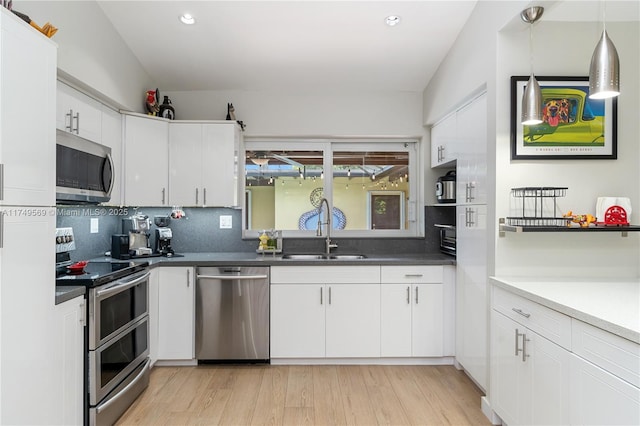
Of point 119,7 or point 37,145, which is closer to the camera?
point 37,145

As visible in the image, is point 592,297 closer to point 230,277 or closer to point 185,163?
point 230,277

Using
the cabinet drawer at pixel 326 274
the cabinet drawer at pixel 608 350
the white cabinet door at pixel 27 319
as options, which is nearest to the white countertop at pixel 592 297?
the cabinet drawer at pixel 608 350

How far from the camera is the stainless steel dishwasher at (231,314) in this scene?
10.1ft

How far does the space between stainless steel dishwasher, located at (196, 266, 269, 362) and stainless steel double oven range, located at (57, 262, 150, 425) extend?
0.44m

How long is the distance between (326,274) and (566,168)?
1.84 m

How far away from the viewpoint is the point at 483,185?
251cm

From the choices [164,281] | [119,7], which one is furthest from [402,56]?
[164,281]

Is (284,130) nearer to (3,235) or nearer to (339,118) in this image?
(339,118)

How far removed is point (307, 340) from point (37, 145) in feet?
7.52

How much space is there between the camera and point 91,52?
2.52m

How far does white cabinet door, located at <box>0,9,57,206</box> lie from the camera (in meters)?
1.43

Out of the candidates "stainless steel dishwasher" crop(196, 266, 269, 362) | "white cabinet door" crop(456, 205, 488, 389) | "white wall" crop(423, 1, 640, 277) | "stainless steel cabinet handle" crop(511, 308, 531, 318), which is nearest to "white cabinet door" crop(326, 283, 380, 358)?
"stainless steel dishwasher" crop(196, 266, 269, 362)

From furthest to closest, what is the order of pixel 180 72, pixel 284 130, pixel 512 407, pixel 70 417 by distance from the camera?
pixel 284 130, pixel 180 72, pixel 512 407, pixel 70 417

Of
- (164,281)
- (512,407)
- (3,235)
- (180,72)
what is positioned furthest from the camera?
(180,72)
